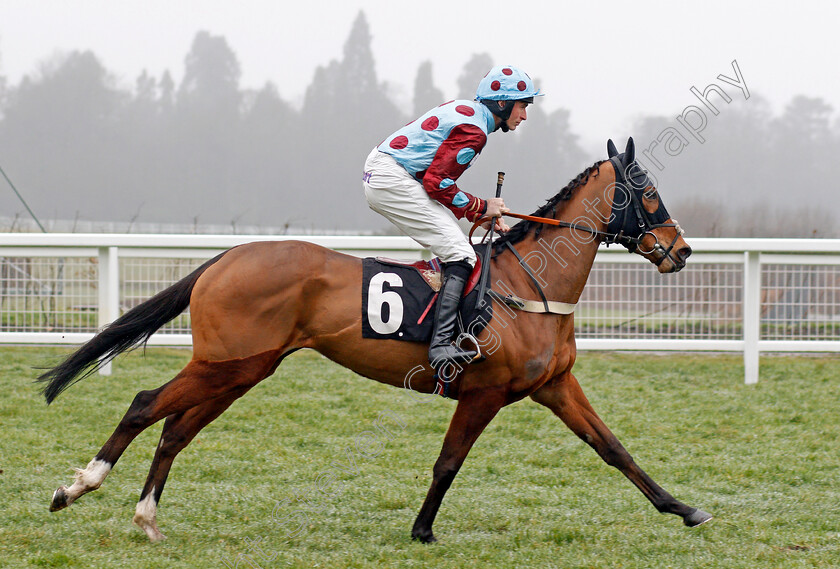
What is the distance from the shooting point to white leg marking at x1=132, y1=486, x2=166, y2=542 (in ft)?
12.0

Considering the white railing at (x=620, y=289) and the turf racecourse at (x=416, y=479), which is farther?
the white railing at (x=620, y=289)

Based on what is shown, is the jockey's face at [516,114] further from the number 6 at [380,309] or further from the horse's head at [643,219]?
the number 6 at [380,309]

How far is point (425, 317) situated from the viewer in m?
3.69

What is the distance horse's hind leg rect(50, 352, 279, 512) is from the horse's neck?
50.5 inches

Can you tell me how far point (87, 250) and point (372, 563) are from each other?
15.9ft

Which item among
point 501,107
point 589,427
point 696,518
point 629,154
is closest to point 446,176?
point 501,107

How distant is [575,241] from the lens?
3.90 m

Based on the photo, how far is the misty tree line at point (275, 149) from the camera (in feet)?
52.5

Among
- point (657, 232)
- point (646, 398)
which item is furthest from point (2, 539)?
point (646, 398)

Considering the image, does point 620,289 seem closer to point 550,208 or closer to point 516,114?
point 550,208

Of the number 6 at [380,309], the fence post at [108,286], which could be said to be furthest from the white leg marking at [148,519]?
the fence post at [108,286]

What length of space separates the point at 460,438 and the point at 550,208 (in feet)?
3.75

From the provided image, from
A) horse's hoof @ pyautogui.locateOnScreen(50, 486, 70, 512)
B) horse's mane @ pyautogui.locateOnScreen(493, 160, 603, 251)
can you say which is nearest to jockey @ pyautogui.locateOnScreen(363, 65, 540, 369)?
horse's mane @ pyautogui.locateOnScreen(493, 160, 603, 251)

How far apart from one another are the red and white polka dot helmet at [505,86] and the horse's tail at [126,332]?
145 cm
